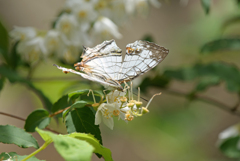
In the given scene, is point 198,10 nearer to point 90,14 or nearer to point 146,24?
point 146,24

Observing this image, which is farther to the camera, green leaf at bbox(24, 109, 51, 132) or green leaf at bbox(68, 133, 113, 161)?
green leaf at bbox(24, 109, 51, 132)

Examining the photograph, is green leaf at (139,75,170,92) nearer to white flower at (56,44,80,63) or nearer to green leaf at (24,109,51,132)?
white flower at (56,44,80,63)

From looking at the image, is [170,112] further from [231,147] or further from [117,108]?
[117,108]

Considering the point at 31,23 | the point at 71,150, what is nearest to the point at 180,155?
the point at 31,23

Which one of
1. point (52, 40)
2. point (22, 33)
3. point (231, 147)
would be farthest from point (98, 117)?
point (231, 147)

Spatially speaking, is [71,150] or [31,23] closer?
[71,150]

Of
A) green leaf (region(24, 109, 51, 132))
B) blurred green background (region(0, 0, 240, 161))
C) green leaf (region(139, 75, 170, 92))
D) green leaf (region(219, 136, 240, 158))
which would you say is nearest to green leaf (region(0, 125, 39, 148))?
green leaf (region(24, 109, 51, 132))
